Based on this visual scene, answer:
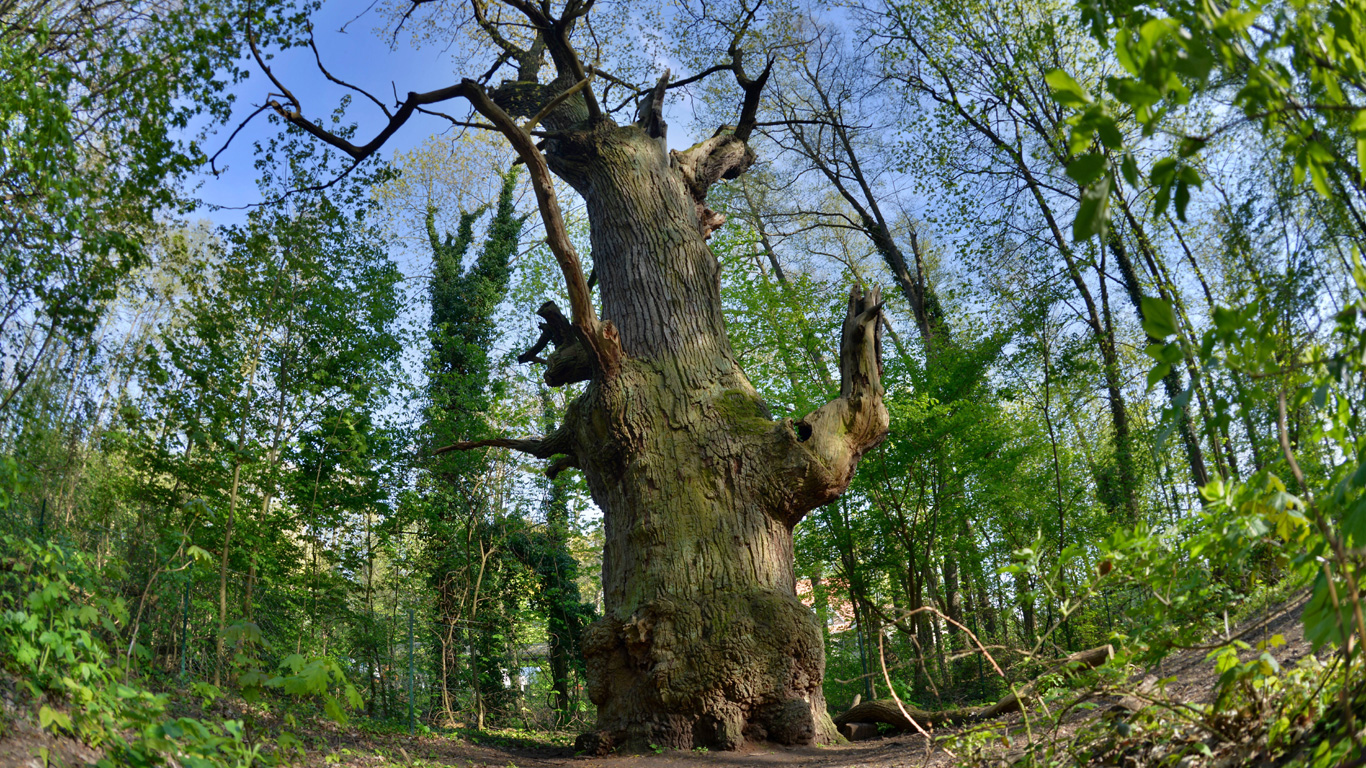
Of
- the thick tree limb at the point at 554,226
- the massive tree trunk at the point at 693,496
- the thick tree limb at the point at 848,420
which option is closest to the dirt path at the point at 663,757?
the massive tree trunk at the point at 693,496

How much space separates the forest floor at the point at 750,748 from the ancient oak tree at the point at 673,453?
12.2 inches

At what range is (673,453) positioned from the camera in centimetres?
561

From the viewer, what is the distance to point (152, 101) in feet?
20.8

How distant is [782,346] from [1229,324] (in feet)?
30.6

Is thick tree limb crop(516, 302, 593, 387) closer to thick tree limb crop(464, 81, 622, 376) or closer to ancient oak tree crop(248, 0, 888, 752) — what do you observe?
ancient oak tree crop(248, 0, 888, 752)

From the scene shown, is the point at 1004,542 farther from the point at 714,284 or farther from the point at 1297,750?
the point at 1297,750

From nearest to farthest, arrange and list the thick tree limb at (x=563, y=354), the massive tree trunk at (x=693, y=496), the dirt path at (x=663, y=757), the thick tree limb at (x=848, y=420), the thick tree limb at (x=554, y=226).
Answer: the dirt path at (x=663, y=757)
the massive tree trunk at (x=693, y=496)
the thick tree limb at (x=554, y=226)
the thick tree limb at (x=848, y=420)
the thick tree limb at (x=563, y=354)

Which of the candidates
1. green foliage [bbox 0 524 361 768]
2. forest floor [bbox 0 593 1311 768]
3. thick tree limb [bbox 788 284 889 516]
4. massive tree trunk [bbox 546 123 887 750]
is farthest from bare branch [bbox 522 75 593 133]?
forest floor [bbox 0 593 1311 768]

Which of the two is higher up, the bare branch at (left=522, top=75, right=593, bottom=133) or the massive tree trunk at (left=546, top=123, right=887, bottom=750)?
the bare branch at (left=522, top=75, right=593, bottom=133)

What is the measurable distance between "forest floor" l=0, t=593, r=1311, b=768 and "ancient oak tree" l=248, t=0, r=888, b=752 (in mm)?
311

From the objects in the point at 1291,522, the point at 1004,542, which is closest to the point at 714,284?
the point at 1291,522

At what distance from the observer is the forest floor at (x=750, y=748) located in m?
2.47

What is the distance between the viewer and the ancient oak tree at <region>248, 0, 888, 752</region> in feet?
16.4

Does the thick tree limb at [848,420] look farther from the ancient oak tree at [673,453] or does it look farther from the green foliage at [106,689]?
the green foliage at [106,689]
